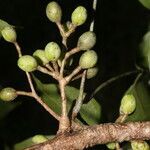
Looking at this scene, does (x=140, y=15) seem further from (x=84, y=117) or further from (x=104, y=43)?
(x=84, y=117)

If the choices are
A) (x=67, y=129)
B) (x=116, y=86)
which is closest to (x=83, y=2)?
(x=116, y=86)

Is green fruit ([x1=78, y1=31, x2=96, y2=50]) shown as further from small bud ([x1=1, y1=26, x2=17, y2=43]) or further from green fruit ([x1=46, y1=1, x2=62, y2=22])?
small bud ([x1=1, y1=26, x2=17, y2=43])

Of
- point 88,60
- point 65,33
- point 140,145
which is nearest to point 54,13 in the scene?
point 65,33

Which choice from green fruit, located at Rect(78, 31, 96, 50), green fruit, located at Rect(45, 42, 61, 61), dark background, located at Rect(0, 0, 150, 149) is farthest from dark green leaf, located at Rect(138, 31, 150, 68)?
green fruit, located at Rect(45, 42, 61, 61)

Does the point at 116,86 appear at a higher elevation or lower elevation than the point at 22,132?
higher

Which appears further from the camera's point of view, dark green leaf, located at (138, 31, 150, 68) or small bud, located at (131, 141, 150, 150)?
dark green leaf, located at (138, 31, 150, 68)

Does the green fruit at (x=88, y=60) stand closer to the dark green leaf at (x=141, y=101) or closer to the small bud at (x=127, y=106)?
the small bud at (x=127, y=106)
